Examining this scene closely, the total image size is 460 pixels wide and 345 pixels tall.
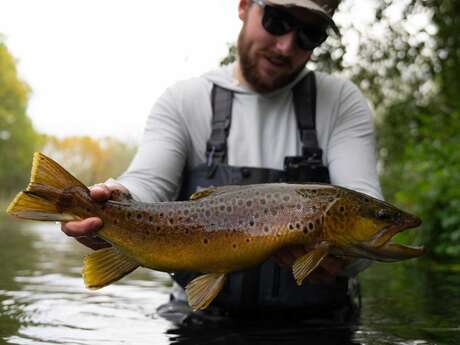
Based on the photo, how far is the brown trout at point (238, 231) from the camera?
113 inches

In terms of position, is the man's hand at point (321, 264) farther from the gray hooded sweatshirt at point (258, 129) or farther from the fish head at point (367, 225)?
the gray hooded sweatshirt at point (258, 129)

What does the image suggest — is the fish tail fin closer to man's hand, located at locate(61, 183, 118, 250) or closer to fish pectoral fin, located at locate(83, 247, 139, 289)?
man's hand, located at locate(61, 183, 118, 250)

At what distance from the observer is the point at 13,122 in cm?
4909

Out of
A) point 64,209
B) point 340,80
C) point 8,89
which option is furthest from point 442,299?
point 8,89

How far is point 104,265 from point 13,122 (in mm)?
48570

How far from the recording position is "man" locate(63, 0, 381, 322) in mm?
3918

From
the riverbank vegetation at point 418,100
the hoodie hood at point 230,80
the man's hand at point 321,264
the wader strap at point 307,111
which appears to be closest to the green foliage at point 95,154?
the riverbank vegetation at point 418,100

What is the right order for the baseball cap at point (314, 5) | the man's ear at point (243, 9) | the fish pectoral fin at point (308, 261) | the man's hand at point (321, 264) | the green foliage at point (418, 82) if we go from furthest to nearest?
the green foliage at point (418, 82)
the man's ear at point (243, 9)
the baseball cap at point (314, 5)
the man's hand at point (321, 264)
the fish pectoral fin at point (308, 261)

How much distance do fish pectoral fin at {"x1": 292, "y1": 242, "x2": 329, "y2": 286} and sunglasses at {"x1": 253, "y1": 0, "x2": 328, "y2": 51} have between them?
4.86ft

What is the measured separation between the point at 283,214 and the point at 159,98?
170cm

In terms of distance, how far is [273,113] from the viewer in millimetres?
4352

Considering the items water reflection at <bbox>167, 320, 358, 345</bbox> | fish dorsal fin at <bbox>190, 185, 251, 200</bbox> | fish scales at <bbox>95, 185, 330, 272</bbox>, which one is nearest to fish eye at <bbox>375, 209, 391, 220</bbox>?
fish scales at <bbox>95, 185, 330, 272</bbox>

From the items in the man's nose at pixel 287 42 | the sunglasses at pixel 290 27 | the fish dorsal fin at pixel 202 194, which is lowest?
the fish dorsal fin at pixel 202 194

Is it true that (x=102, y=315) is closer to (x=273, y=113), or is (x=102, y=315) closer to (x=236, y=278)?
(x=236, y=278)
